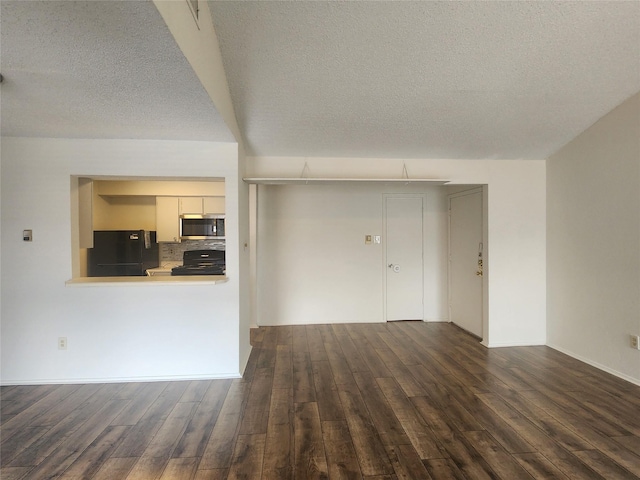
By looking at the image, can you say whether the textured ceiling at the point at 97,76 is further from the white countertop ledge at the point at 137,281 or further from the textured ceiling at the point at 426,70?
the white countertop ledge at the point at 137,281

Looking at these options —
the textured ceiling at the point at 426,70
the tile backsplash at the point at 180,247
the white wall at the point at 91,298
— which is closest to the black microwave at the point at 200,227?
the tile backsplash at the point at 180,247

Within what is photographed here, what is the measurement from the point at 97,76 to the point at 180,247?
3.88 metres

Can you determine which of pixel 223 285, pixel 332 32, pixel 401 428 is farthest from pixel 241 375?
pixel 332 32

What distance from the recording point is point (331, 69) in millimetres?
2521

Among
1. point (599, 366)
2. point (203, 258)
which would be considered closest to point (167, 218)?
point (203, 258)

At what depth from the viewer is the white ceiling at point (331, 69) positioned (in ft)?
5.32

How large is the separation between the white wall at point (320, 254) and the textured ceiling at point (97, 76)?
2.05 metres

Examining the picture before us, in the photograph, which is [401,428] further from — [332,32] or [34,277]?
[34,277]

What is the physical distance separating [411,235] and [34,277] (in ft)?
15.4

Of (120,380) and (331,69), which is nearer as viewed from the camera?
(331,69)

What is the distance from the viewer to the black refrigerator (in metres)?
4.55

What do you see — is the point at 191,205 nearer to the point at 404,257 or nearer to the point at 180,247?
the point at 180,247

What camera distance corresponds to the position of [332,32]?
2.21 m

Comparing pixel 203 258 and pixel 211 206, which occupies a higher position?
pixel 211 206
